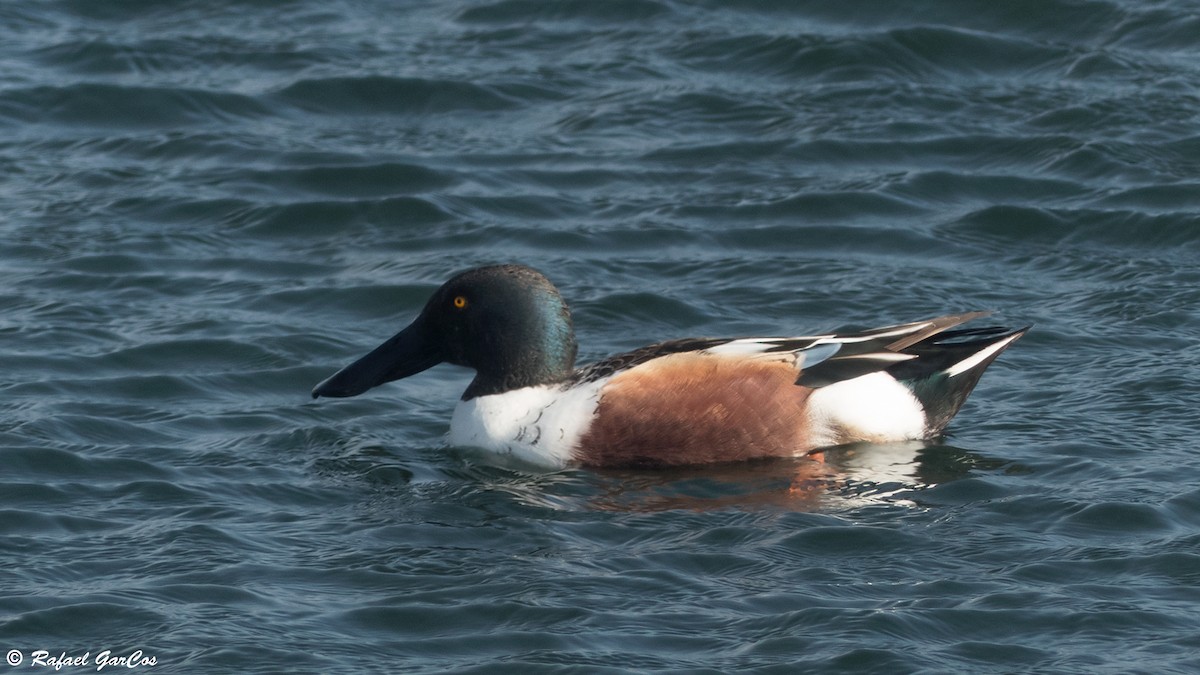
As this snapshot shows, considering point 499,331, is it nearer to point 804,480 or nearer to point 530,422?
point 530,422

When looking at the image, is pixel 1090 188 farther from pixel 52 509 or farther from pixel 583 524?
pixel 52 509

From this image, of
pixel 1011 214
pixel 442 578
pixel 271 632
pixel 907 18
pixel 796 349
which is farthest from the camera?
pixel 907 18

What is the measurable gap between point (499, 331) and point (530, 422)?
18.1 inches

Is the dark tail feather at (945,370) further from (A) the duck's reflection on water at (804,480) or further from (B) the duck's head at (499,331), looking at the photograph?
(B) the duck's head at (499,331)

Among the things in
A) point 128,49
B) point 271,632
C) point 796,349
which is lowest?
point 271,632

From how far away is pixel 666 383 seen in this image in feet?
26.5

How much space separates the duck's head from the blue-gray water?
33 cm

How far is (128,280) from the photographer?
1035 cm

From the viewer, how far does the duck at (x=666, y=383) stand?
26.3 feet

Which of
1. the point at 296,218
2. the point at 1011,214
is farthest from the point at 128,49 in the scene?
the point at 1011,214

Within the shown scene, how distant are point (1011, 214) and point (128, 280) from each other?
493 cm

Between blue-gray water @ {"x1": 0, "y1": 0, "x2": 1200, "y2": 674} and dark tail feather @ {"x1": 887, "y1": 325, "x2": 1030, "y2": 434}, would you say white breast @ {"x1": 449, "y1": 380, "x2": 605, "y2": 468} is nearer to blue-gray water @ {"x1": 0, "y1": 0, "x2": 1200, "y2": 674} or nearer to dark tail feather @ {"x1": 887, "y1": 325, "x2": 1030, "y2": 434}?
blue-gray water @ {"x1": 0, "y1": 0, "x2": 1200, "y2": 674}

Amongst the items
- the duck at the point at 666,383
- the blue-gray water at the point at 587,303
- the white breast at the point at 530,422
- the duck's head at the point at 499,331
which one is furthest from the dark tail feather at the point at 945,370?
the duck's head at the point at 499,331

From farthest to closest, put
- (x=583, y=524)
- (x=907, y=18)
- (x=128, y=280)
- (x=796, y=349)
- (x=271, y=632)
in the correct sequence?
(x=907, y=18) < (x=128, y=280) < (x=796, y=349) < (x=583, y=524) < (x=271, y=632)
